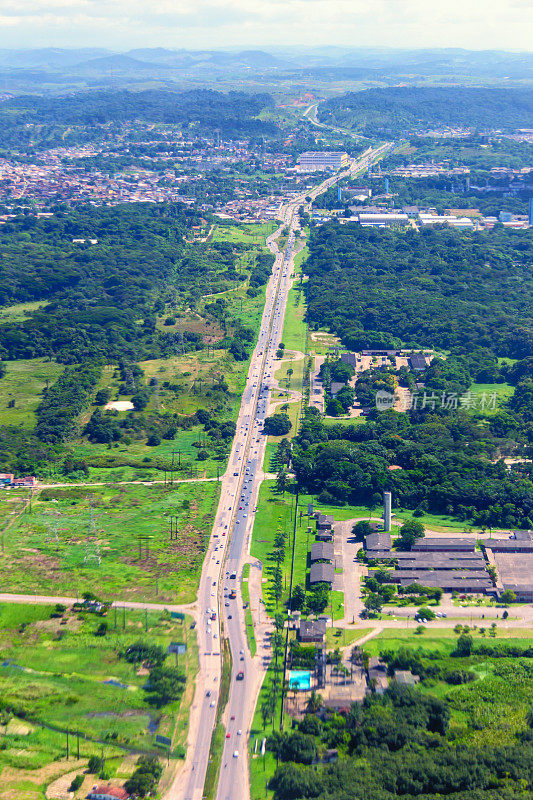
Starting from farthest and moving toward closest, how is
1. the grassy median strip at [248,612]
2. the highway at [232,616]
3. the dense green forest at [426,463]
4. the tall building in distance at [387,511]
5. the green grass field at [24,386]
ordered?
the green grass field at [24,386]
the dense green forest at [426,463]
the tall building in distance at [387,511]
the grassy median strip at [248,612]
the highway at [232,616]

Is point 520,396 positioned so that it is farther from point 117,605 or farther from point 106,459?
point 117,605

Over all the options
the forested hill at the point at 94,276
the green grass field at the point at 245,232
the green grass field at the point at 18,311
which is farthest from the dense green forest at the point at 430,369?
the green grass field at the point at 18,311

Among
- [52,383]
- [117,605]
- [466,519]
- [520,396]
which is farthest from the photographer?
[52,383]

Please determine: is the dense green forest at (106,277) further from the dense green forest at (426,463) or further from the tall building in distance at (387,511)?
the tall building in distance at (387,511)

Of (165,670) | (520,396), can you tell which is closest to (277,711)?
(165,670)

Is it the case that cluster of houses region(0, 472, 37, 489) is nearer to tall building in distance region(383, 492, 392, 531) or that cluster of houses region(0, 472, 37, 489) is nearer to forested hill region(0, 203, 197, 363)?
tall building in distance region(383, 492, 392, 531)

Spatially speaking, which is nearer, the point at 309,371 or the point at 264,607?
the point at 264,607

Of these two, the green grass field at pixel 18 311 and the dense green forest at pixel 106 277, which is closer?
the dense green forest at pixel 106 277

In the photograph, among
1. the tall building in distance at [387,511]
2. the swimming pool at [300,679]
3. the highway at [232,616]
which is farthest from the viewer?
the tall building in distance at [387,511]
